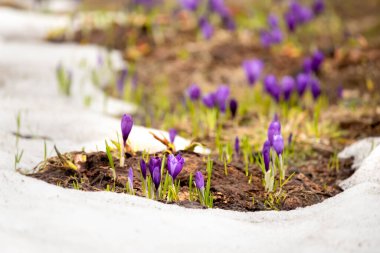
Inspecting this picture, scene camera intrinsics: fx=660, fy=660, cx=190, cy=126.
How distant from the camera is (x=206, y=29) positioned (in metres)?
6.38

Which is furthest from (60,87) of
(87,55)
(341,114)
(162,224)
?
(162,224)

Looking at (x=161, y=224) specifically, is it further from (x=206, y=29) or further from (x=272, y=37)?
(x=206, y=29)

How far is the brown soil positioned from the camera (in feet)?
8.50

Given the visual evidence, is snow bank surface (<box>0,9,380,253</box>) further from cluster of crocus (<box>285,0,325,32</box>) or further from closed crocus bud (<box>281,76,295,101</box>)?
cluster of crocus (<box>285,0,325,32</box>)

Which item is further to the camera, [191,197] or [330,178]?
[330,178]

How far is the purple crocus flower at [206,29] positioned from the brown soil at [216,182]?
3.53 meters

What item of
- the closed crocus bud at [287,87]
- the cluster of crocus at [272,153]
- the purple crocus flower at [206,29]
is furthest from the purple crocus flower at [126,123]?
the purple crocus flower at [206,29]

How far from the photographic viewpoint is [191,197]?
8.34 ft

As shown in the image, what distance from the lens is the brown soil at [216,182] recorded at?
2.59 metres

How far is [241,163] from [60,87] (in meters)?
2.03

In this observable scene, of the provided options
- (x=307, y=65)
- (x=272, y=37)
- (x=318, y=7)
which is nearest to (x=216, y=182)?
(x=307, y=65)

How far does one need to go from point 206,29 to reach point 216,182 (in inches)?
151

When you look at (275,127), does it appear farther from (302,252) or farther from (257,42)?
(257,42)

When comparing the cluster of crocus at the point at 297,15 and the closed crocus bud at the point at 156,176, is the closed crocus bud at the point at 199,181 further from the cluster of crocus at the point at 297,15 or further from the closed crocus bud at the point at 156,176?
the cluster of crocus at the point at 297,15
